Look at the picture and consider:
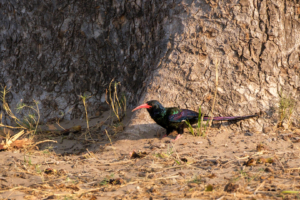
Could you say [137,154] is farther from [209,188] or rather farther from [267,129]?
[267,129]

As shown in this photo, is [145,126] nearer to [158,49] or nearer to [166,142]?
[166,142]

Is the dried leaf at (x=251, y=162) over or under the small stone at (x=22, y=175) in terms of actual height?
over

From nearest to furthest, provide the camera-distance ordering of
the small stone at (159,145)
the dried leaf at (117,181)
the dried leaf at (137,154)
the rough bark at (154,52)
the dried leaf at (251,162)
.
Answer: the dried leaf at (117,181), the dried leaf at (251,162), the dried leaf at (137,154), the small stone at (159,145), the rough bark at (154,52)

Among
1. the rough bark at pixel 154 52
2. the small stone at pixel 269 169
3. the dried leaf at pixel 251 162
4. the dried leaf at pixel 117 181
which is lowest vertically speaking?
the dried leaf at pixel 117 181

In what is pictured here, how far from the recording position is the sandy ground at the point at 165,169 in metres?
2.84

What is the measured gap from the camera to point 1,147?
4488 mm

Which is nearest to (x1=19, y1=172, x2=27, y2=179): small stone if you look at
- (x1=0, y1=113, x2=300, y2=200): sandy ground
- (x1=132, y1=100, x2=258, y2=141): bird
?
(x1=0, y1=113, x2=300, y2=200): sandy ground

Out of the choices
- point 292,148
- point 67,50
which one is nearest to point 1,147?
point 67,50

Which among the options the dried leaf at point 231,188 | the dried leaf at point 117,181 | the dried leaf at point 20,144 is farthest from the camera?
the dried leaf at point 20,144

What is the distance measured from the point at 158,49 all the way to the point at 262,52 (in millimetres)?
1552

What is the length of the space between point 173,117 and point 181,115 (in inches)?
4.7

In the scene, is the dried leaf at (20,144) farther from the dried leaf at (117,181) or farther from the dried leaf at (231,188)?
the dried leaf at (231,188)

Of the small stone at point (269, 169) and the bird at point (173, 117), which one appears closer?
the small stone at point (269, 169)

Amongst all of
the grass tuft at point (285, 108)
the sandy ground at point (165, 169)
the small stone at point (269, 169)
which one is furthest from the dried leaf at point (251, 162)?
the grass tuft at point (285, 108)
